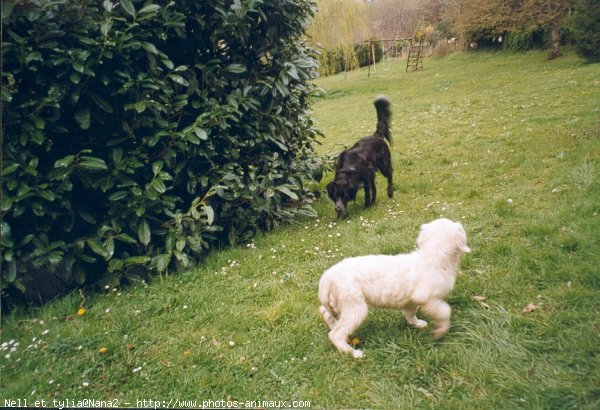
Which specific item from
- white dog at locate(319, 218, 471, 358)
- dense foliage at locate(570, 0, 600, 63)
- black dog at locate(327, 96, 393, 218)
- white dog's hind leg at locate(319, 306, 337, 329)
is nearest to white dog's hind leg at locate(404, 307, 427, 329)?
white dog at locate(319, 218, 471, 358)

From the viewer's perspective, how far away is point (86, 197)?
446 cm

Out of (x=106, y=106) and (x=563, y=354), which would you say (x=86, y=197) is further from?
(x=563, y=354)

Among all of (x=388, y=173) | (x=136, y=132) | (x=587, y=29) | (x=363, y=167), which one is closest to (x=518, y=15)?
(x=587, y=29)

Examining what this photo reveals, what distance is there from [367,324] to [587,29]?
18.9 m

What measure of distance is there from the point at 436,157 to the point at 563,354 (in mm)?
6004

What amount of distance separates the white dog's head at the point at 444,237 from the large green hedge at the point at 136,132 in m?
2.40

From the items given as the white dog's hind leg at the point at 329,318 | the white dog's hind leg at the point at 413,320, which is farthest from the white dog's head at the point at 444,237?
the white dog's hind leg at the point at 329,318

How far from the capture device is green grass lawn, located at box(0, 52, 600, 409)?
108 inches

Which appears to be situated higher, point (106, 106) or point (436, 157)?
point (106, 106)

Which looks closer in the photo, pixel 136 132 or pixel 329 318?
pixel 329 318

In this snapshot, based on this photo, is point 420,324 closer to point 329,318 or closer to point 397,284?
point 397,284

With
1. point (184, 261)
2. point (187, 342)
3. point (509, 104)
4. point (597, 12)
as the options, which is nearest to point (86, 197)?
point (184, 261)

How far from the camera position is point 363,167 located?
6207mm

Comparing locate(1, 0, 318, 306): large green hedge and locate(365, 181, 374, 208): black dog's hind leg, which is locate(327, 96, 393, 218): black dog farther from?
locate(1, 0, 318, 306): large green hedge
